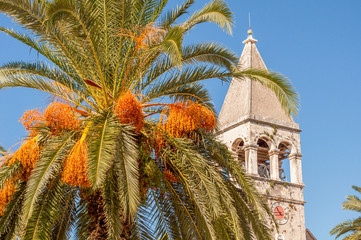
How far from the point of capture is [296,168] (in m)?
34.8

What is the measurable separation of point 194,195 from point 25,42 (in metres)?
4.17

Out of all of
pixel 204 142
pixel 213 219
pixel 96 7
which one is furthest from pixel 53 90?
pixel 213 219

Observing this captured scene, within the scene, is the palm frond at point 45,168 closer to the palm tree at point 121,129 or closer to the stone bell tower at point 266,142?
the palm tree at point 121,129

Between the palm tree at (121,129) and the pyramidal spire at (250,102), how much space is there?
21.9m

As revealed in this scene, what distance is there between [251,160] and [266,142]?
2194 millimetres

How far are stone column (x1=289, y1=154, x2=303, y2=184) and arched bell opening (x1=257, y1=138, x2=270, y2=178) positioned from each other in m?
1.36

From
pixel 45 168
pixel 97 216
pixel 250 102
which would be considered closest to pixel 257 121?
pixel 250 102

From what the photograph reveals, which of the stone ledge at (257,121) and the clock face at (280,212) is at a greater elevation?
the stone ledge at (257,121)

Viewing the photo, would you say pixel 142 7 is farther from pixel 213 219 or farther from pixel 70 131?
pixel 213 219

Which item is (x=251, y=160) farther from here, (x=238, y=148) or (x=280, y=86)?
(x=280, y=86)

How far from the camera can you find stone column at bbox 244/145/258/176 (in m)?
32.3

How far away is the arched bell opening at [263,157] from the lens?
112 ft

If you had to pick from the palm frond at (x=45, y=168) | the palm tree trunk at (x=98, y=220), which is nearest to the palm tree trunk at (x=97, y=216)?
the palm tree trunk at (x=98, y=220)

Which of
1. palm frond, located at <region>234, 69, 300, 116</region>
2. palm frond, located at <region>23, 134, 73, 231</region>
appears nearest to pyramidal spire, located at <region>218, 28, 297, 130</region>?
palm frond, located at <region>234, 69, 300, 116</region>
